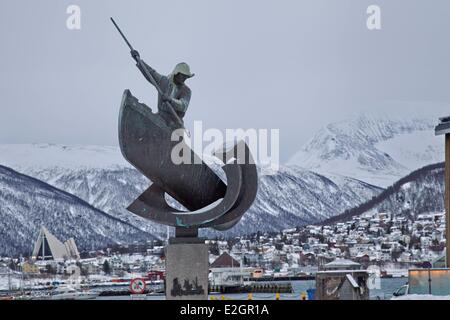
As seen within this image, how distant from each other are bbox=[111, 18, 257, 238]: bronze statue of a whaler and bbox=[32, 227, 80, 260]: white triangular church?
10596cm

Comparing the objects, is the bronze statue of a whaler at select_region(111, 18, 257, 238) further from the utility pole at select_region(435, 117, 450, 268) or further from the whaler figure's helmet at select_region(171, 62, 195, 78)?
the utility pole at select_region(435, 117, 450, 268)

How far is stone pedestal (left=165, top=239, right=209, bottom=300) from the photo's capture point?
59.6 feet

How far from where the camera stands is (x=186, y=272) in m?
18.2

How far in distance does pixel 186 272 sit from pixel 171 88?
3.70 meters

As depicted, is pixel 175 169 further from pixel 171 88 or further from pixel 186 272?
pixel 186 272

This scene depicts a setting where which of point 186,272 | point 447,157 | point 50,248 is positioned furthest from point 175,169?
point 50,248

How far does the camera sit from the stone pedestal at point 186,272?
18.2m

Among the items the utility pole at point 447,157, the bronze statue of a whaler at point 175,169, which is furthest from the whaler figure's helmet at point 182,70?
the utility pole at point 447,157

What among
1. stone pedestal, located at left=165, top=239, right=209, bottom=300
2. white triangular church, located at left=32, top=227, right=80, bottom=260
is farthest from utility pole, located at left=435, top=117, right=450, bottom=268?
white triangular church, located at left=32, top=227, right=80, bottom=260

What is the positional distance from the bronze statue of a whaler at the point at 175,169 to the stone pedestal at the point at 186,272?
35 cm

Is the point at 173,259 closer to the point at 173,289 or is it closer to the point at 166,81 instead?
the point at 173,289

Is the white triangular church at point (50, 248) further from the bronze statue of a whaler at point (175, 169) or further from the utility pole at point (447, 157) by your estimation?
the bronze statue of a whaler at point (175, 169)
